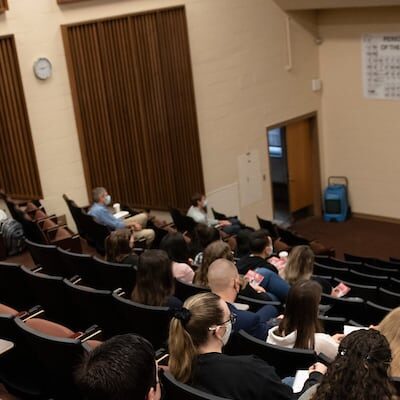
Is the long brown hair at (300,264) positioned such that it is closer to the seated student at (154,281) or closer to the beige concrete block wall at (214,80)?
the seated student at (154,281)

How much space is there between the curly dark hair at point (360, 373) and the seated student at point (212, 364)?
1.69 ft

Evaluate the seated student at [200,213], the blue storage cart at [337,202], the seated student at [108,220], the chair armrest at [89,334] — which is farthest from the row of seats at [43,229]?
the blue storage cart at [337,202]

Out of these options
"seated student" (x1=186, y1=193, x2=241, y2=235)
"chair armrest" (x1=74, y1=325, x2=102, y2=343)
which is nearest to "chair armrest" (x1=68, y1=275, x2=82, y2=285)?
"chair armrest" (x1=74, y1=325, x2=102, y2=343)

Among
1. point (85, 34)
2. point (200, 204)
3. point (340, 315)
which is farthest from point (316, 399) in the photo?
point (85, 34)

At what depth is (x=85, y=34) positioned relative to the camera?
7.12m

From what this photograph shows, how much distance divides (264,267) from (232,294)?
1.41 meters

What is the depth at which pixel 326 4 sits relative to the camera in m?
8.91

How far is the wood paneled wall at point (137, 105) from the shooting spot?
7223mm

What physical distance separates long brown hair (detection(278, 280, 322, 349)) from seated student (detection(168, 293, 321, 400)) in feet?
2.10

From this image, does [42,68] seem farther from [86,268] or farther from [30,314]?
[30,314]

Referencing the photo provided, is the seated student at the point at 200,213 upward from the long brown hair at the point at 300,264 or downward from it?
downward

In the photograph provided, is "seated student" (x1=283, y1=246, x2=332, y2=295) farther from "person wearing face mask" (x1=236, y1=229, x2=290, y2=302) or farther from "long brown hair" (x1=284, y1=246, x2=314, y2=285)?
"person wearing face mask" (x1=236, y1=229, x2=290, y2=302)

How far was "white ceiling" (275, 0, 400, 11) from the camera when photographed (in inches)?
327

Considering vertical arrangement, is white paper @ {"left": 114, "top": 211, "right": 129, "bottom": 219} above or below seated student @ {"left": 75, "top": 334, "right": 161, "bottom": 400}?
below
